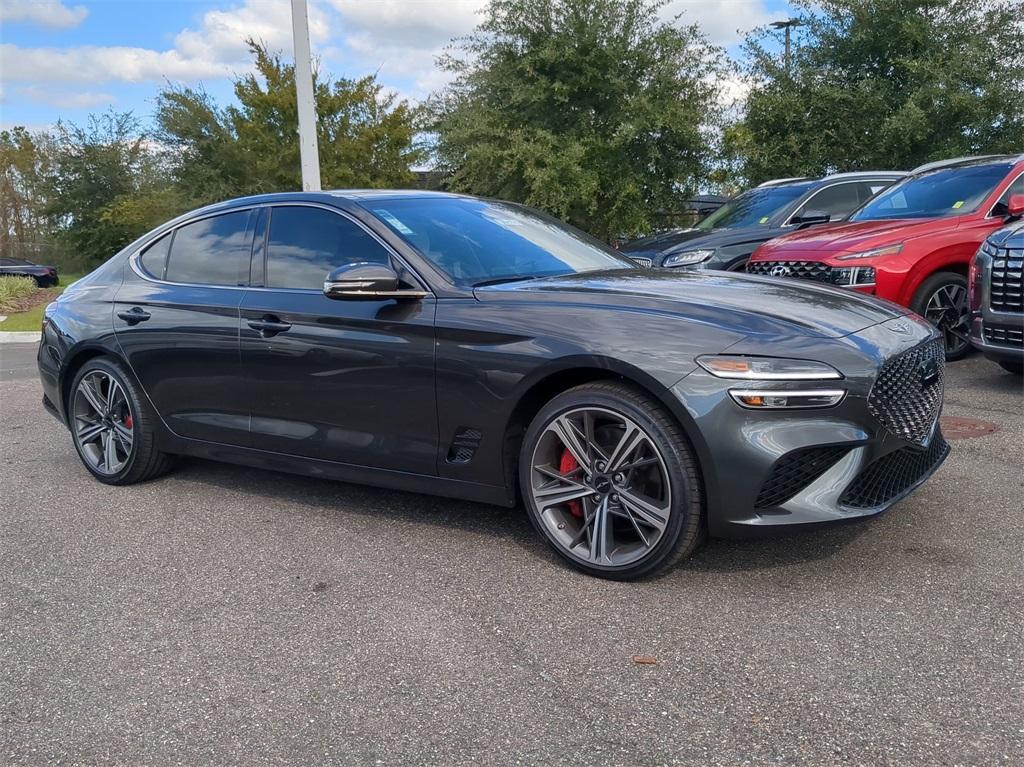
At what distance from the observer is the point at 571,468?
3816mm

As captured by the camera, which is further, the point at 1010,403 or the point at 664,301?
the point at 1010,403

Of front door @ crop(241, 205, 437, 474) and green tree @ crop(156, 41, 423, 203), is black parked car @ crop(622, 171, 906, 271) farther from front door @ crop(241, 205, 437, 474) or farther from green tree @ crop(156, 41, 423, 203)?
green tree @ crop(156, 41, 423, 203)

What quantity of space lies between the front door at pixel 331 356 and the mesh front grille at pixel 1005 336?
4114mm

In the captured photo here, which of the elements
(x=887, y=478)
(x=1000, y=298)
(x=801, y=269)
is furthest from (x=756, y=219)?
(x=887, y=478)

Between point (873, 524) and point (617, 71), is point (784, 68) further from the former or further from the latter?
point (873, 524)

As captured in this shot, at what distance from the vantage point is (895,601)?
11.2 ft

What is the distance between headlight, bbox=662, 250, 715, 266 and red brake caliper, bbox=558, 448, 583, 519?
239 inches

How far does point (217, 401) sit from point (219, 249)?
32.1 inches

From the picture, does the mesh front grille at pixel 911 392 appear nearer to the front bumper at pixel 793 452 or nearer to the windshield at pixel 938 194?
the front bumper at pixel 793 452

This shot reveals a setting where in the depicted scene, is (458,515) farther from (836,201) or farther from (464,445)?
(836,201)

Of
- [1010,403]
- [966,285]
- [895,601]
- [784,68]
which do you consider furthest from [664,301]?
[784,68]

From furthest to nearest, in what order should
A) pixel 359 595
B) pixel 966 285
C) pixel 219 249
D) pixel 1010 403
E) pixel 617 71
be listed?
pixel 617 71, pixel 966 285, pixel 1010 403, pixel 219 249, pixel 359 595

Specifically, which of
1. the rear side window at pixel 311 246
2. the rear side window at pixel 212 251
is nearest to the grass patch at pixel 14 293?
the rear side window at pixel 212 251

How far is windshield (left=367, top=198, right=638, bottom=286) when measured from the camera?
433cm
